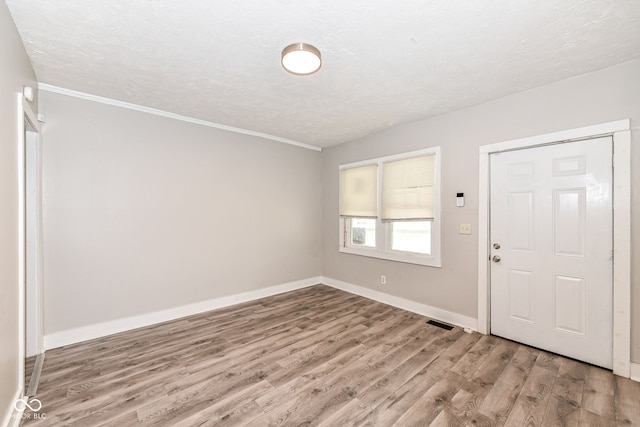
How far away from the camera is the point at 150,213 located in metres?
3.36

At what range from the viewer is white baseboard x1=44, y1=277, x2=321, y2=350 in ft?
A: 9.29

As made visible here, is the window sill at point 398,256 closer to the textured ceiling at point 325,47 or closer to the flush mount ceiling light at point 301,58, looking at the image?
the textured ceiling at point 325,47

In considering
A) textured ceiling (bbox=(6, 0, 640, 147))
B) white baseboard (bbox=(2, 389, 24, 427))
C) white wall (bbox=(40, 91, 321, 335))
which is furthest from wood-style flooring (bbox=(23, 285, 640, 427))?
textured ceiling (bbox=(6, 0, 640, 147))

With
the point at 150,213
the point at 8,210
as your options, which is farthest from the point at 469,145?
the point at 8,210

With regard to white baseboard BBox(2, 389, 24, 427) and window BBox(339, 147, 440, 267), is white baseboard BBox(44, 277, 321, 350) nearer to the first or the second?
white baseboard BBox(2, 389, 24, 427)

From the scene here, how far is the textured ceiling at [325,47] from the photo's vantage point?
5.59 feet

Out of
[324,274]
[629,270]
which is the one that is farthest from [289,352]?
[629,270]

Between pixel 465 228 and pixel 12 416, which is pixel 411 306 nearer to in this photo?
pixel 465 228

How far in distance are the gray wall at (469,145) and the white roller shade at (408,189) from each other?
0.63 ft

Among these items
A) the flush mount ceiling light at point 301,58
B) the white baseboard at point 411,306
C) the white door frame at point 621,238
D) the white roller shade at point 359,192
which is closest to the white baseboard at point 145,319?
the white baseboard at point 411,306

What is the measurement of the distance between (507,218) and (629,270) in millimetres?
994

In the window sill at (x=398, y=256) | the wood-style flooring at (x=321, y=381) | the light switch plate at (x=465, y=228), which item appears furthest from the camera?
the window sill at (x=398, y=256)

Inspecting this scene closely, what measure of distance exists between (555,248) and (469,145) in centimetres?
142

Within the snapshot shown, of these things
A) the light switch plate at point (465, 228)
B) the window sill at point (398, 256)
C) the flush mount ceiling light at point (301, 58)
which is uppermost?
the flush mount ceiling light at point (301, 58)
